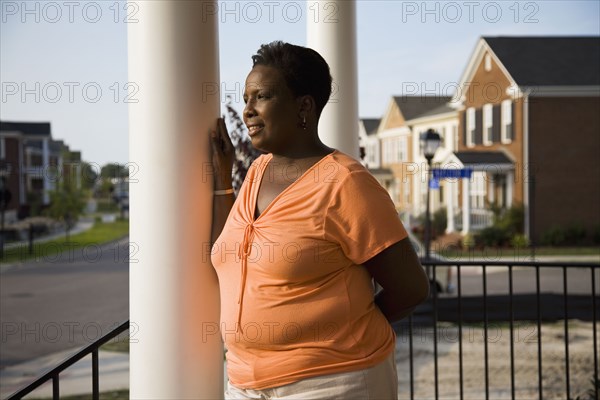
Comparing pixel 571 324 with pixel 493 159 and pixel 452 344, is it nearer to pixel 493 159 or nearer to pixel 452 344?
pixel 452 344

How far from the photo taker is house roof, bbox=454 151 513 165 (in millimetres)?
26922

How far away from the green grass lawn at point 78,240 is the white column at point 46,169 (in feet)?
12.0

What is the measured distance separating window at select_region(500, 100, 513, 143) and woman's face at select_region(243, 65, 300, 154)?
26.1m

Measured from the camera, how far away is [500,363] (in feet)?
28.2

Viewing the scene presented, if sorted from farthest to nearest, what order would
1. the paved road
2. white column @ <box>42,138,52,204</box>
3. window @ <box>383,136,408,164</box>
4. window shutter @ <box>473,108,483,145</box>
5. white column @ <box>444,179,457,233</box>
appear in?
white column @ <box>42,138,52,204</box> < window @ <box>383,136,408,164</box> < window shutter @ <box>473,108,483,145</box> < white column @ <box>444,179,457,233</box> < the paved road

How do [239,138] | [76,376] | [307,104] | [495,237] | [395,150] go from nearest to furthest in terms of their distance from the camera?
[307,104] < [239,138] < [76,376] < [495,237] < [395,150]

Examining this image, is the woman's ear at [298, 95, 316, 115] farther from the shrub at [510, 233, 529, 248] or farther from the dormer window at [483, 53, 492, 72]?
the dormer window at [483, 53, 492, 72]

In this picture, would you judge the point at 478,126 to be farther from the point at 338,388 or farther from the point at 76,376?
the point at 338,388

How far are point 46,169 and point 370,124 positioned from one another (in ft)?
79.4

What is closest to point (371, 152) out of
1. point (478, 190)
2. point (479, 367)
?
point (478, 190)

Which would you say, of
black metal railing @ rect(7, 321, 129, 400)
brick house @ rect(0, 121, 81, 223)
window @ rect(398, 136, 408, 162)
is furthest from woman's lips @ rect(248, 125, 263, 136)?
brick house @ rect(0, 121, 81, 223)

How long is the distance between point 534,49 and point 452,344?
71.0 feet

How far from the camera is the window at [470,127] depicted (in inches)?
1174

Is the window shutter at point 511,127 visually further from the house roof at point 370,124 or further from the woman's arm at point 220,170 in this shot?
the woman's arm at point 220,170
